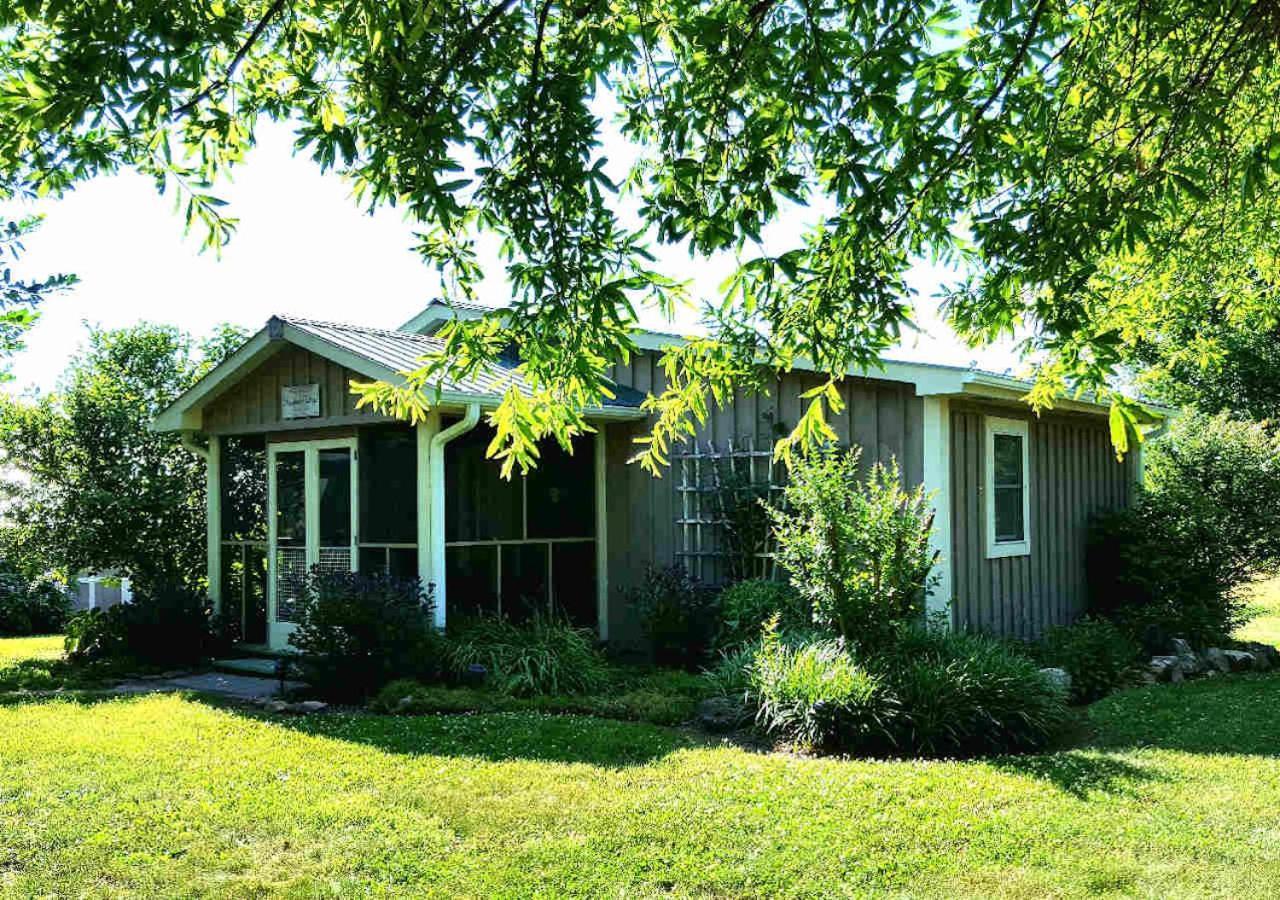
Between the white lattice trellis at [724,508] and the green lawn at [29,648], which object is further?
the green lawn at [29,648]

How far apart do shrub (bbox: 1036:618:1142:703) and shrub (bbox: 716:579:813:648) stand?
238cm

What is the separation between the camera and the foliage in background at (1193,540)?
39.9 ft

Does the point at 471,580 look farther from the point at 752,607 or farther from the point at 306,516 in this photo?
the point at 752,607

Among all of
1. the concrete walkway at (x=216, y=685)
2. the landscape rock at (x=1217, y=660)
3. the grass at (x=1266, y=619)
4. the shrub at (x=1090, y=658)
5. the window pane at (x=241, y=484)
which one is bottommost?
the grass at (x=1266, y=619)

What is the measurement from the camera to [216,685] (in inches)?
426

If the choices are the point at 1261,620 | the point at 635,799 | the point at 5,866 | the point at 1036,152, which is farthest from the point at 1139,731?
the point at 1261,620

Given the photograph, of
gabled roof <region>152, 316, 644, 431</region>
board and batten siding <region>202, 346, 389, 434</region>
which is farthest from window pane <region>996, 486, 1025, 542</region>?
board and batten siding <region>202, 346, 389, 434</region>

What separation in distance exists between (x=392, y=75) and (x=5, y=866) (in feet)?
13.4

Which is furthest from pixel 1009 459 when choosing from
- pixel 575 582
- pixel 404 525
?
pixel 404 525

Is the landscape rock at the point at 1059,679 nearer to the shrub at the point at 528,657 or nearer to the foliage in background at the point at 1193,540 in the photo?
the foliage in background at the point at 1193,540

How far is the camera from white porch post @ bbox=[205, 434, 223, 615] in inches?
513

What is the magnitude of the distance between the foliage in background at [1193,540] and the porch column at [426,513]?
23.7 feet

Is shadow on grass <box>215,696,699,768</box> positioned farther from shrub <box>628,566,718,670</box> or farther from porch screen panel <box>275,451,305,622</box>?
porch screen panel <box>275,451,305,622</box>

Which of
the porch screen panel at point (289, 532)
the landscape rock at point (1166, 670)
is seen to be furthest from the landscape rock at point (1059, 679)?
the porch screen panel at point (289, 532)
